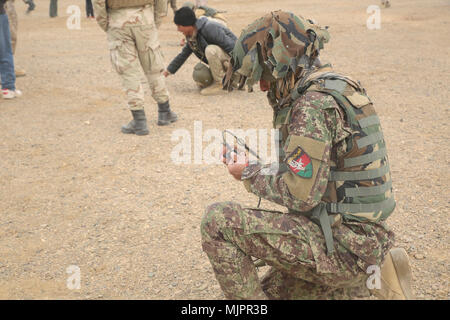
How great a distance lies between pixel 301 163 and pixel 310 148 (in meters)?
0.07

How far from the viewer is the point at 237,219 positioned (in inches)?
88.2

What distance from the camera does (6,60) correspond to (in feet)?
21.9

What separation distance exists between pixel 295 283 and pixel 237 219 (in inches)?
24.2

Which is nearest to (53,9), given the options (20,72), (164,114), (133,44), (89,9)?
(89,9)

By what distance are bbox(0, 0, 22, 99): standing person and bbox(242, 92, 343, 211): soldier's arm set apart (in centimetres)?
560

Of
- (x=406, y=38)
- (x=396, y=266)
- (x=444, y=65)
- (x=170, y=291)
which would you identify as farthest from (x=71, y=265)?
(x=406, y=38)

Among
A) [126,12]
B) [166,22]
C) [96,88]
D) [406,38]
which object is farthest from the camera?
[166,22]

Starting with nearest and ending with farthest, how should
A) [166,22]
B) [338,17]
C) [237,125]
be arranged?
[237,125]
[338,17]
[166,22]

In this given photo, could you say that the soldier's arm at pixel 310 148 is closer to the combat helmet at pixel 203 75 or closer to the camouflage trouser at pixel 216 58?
the camouflage trouser at pixel 216 58

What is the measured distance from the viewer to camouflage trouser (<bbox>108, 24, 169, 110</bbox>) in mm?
5145

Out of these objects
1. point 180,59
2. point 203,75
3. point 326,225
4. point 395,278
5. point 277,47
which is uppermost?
point 277,47

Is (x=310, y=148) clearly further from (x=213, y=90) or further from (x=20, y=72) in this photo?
(x=20, y=72)

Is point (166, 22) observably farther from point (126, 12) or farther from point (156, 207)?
point (156, 207)

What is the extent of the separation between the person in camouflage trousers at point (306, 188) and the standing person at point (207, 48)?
4.15 meters
